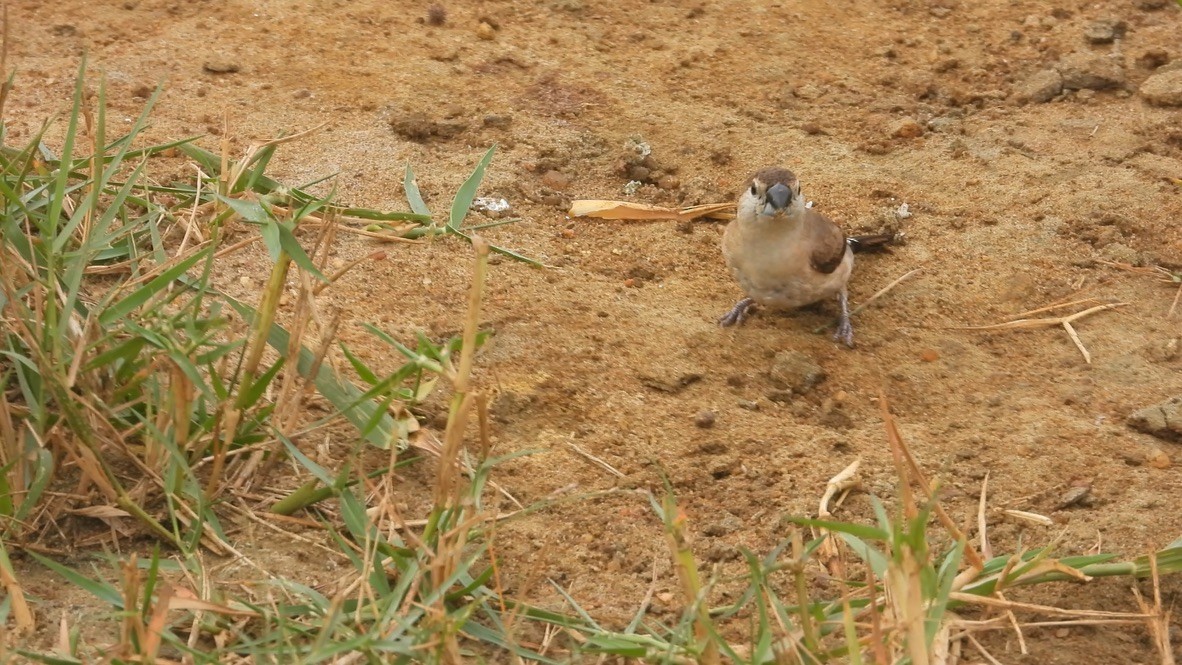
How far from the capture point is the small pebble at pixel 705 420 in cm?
380

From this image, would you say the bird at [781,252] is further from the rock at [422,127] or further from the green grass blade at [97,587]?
the green grass blade at [97,587]

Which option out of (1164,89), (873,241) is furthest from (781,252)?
(1164,89)

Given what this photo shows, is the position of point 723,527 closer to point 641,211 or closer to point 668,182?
point 641,211

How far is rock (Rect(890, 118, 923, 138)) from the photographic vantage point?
5.50 metres

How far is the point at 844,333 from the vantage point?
4508 millimetres

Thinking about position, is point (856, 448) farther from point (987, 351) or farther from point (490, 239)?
point (490, 239)

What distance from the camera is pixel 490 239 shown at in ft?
15.4

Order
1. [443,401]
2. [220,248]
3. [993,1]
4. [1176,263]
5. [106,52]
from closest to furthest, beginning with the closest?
[443,401] → [220,248] → [1176,263] → [106,52] → [993,1]

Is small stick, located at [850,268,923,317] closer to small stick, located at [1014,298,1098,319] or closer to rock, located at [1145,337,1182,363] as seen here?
small stick, located at [1014,298,1098,319]

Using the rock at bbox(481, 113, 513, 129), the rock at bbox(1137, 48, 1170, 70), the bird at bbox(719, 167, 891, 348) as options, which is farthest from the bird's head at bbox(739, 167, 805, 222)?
the rock at bbox(1137, 48, 1170, 70)

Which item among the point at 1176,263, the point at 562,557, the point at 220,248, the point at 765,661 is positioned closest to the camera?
the point at 765,661

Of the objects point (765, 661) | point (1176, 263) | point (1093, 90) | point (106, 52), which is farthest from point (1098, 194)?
point (106, 52)

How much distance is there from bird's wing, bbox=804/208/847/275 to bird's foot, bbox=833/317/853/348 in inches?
7.2

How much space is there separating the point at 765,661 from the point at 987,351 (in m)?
2.12
